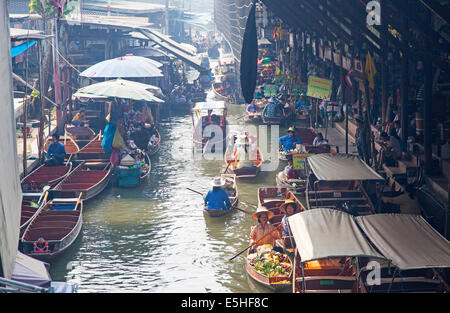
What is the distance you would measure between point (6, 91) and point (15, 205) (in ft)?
6.06

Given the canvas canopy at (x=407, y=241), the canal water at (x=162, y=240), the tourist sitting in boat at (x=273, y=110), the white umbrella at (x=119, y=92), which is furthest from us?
the tourist sitting in boat at (x=273, y=110)

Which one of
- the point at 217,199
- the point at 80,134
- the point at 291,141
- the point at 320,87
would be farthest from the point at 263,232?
the point at 80,134

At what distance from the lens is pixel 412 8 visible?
1405cm

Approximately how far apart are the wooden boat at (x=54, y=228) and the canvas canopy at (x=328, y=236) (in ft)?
18.8

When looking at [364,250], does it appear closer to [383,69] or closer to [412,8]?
[412,8]

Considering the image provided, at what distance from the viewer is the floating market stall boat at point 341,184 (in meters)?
13.4

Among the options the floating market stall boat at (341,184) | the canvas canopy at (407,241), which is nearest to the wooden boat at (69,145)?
the floating market stall boat at (341,184)

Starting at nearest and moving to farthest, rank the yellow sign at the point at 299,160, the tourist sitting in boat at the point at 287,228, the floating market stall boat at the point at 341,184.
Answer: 1. the tourist sitting in boat at the point at 287,228
2. the floating market stall boat at the point at 341,184
3. the yellow sign at the point at 299,160

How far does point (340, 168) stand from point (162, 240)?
194 inches

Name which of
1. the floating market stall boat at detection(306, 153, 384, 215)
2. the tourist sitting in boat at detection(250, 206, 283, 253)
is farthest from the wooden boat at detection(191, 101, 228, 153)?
the tourist sitting in boat at detection(250, 206, 283, 253)

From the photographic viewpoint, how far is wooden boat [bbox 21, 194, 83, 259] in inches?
511

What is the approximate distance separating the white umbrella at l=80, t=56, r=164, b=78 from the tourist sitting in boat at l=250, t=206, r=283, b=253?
11.8m

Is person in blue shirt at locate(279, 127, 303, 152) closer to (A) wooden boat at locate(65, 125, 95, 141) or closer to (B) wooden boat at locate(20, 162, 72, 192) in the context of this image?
(B) wooden boat at locate(20, 162, 72, 192)

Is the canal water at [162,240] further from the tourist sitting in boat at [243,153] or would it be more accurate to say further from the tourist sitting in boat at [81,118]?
the tourist sitting in boat at [81,118]
